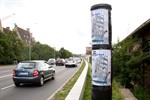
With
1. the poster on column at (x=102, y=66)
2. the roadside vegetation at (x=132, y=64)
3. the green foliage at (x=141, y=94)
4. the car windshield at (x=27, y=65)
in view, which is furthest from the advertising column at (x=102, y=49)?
the car windshield at (x=27, y=65)

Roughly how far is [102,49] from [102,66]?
312 millimetres

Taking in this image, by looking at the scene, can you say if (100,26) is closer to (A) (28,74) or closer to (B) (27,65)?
(A) (28,74)

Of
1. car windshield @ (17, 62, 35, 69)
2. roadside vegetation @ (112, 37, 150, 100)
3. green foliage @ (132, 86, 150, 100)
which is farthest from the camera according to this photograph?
car windshield @ (17, 62, 35, 69)

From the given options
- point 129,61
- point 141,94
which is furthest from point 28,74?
point 141,94

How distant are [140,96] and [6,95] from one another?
608 centimetres

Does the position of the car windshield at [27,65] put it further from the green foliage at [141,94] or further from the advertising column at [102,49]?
the advertising column at [102,49]

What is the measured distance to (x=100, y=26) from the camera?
4.57 meters

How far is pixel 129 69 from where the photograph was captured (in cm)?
1330

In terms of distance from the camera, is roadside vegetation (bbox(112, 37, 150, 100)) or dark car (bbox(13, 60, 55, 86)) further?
dark car (bbox(13, 60, 55, 86))

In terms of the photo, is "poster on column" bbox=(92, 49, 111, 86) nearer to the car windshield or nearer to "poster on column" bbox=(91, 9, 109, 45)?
"poster on column" bbox=(91, 9, 109, 45)

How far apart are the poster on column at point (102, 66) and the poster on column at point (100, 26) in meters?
0.20

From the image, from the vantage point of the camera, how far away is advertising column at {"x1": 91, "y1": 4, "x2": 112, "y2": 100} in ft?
15.0

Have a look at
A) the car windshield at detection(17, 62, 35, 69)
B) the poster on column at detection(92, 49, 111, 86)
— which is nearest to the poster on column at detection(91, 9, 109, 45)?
the poster on column at detection(92, 49, 111, 86)

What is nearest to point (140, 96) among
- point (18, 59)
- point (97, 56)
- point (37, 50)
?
point (97, 56)
